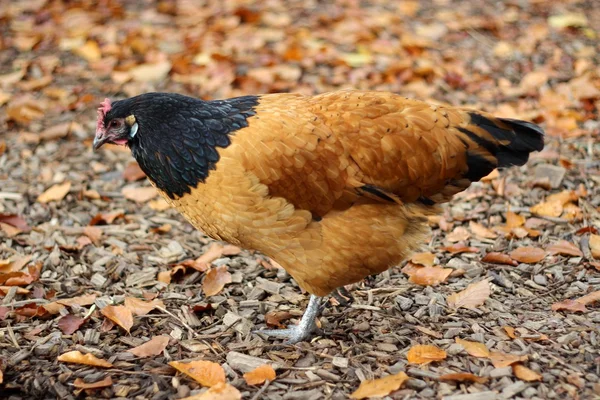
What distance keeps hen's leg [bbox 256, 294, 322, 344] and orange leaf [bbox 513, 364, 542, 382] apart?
1.09 metres

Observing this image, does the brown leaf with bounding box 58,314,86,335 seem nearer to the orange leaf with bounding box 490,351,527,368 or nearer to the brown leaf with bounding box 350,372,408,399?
the brown leaf with bounding box 350,372,408,399

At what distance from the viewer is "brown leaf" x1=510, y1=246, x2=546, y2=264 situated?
4227mm

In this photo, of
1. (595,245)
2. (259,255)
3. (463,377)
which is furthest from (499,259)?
(259,255)

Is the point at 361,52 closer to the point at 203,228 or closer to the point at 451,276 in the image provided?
the point at 451,276

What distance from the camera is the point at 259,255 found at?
4.59 meters

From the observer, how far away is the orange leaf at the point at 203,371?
10.6 ft

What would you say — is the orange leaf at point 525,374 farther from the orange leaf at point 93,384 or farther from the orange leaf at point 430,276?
the orange leaf at point 93,384

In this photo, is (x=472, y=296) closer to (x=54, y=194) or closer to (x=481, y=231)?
(x=481, y=231)

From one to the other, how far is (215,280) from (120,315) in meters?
0.67

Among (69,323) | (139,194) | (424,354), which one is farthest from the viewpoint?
(139,194)

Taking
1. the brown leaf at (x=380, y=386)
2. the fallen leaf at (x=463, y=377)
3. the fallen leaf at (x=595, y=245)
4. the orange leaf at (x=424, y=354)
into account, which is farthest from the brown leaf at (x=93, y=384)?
the fallen leaf at (x=595, y=245)

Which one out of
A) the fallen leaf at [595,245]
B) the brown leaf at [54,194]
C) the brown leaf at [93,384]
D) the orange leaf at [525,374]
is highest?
the brown leaf at [54,194]

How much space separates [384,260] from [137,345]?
138 centimetres

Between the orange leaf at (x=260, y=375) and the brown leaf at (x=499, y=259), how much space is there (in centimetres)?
169
